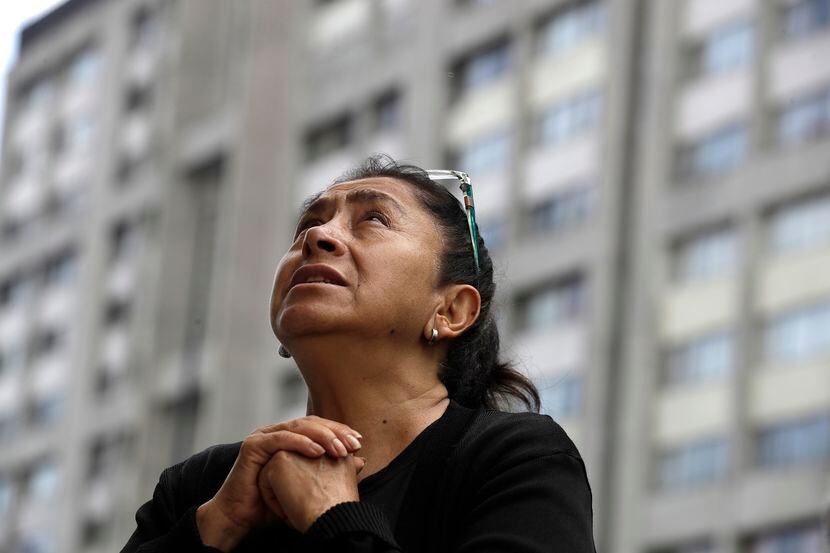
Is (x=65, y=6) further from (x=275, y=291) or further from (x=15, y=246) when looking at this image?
(x=275, y=291)

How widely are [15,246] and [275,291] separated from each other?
7053 centimetres

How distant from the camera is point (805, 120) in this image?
4062 cm

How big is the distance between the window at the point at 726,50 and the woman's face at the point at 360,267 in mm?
39392

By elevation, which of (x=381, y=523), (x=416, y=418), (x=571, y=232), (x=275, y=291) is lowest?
(x=381, y=523)

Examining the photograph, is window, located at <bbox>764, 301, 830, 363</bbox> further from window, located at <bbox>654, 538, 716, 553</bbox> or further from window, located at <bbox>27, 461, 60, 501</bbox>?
window, located at <bbox>27, 461, 60, 501</bbox>

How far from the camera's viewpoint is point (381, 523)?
3.31m

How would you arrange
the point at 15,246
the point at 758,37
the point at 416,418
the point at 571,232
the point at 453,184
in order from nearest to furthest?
the point at 416,418, the point at 453,184, the point at 758,37, the point at 571,232, the point at 15,246

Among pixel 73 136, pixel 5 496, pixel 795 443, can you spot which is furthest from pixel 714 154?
pixel 5 496

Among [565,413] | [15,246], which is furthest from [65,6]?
[565,413]

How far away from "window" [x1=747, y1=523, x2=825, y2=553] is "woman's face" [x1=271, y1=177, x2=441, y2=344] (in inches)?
1360

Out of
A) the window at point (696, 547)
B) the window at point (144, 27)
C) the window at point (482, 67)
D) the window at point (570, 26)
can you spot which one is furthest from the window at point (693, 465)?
the window at point (144, 27)

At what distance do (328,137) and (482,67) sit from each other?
7431 mm

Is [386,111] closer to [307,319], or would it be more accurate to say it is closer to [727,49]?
[727,49]

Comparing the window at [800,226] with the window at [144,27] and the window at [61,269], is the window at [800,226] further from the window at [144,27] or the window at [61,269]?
the window at [61,269]
